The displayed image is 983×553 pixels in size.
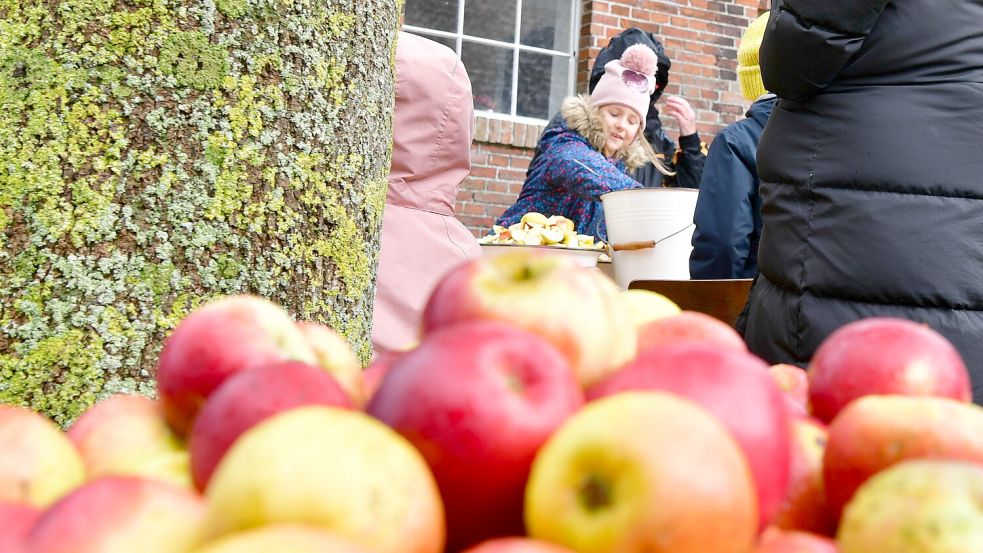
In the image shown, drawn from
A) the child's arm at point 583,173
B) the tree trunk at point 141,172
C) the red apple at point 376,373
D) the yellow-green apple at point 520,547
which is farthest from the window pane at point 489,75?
the yellow-green apple at point 520,547

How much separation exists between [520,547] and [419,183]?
107 inches

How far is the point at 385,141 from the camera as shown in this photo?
6.39 ft

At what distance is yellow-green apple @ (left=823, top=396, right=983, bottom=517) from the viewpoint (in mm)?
682

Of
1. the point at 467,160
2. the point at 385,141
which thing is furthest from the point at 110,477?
the point at 467,160

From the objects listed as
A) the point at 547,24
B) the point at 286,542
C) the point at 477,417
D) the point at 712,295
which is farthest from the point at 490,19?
the point at 286,542

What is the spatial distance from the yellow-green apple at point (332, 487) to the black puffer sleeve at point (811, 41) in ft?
6.53

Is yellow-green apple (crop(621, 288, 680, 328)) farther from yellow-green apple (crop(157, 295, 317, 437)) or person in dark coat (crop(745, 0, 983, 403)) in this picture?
person in dark coat (crop(745, 0, 983, 403))

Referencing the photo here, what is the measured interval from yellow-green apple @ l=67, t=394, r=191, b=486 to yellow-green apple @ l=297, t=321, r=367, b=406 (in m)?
0.14

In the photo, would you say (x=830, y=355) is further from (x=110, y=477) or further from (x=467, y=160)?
(x=467, y=160)

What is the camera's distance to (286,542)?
0.46 metres

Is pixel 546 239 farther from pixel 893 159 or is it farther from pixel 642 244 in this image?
pixel 893 159

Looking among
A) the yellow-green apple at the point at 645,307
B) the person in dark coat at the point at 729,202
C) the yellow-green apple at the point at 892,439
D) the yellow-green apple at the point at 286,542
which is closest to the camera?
the yellow-green apple at the point at 286,542

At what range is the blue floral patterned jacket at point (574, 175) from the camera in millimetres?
4664

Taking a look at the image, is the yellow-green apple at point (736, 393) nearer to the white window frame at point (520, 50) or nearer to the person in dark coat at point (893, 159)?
the person in dark coat at point (893, 159)
